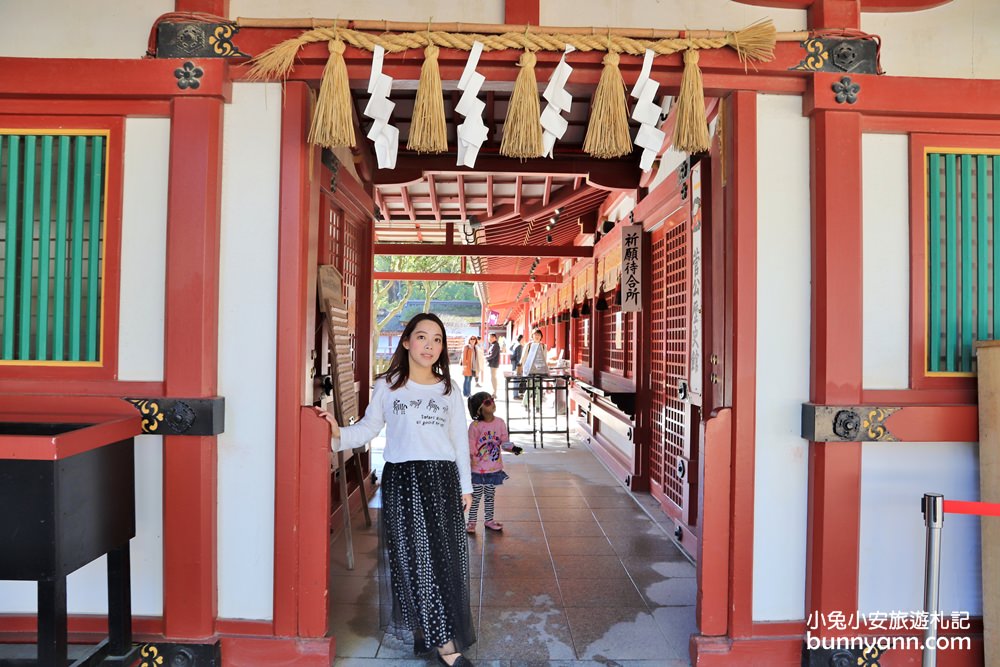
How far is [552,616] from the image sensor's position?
3.17 meters

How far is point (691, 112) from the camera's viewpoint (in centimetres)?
256

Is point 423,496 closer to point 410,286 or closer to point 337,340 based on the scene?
point 337,340

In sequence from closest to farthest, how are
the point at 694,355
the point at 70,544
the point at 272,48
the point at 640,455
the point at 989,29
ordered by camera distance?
the point at 70,544 → the point at 272,48 → the point at 989,29 → the point at 694,355 → the point at 640,455

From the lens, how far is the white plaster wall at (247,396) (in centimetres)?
267

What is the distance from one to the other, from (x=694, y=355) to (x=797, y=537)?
59.8 inches

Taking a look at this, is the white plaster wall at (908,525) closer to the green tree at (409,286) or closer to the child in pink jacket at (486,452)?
the child in pink jacket at (486,452)

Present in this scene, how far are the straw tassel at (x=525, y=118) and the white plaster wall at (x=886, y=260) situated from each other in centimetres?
154

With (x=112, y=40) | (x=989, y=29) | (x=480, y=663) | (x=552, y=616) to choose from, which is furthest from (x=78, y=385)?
(x=989, y=29)

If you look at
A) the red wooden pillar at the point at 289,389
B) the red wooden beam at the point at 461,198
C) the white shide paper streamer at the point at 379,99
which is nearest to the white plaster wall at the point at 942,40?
the white shide paper streamer at the point at 379,99

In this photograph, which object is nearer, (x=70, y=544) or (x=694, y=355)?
(x=70, y=544)

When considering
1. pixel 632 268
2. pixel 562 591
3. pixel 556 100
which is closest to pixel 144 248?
pixel 556 100

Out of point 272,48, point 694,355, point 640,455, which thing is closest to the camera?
point 272,48

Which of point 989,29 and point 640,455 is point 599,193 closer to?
point 640,455

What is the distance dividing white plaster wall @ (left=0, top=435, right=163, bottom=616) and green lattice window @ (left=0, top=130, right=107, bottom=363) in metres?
0.53
